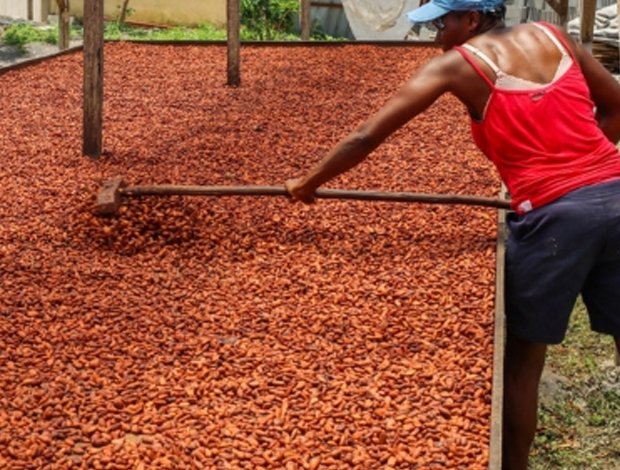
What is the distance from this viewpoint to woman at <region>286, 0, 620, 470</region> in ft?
10.00

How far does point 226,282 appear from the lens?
4.11 m

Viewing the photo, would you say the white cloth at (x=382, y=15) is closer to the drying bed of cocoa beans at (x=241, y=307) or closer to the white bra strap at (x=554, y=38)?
the drying bed of cocoa beans at (x=241, y=307)

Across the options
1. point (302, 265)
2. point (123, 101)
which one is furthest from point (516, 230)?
point (123, 101)

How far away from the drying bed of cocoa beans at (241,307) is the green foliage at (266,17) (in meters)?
8.24

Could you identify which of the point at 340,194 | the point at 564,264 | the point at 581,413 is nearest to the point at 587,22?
the point at 340,194

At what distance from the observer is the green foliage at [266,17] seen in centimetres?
1476

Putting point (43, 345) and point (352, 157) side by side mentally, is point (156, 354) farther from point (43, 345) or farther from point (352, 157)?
point (352, 157)

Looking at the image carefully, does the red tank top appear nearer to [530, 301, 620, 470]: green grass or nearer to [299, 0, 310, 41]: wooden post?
[530, 301, 620, 470]: green grass

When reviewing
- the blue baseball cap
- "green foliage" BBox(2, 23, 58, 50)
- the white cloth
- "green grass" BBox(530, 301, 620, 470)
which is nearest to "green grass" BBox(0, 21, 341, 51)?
"green foliage" BBox(2, 23, 58, 50)

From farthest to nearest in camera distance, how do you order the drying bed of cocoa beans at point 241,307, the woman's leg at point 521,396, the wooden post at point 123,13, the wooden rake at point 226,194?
1. the wooden post at point 123,13
2. the wooden rake at point 226,194
3. the woman's leg at point 521,396
4. the drying bed of cocoa beans at point 241,307

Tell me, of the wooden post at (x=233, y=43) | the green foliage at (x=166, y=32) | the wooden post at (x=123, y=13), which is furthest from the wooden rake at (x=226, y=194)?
the wooden post at (x=123, y=13)

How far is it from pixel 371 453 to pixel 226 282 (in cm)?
142

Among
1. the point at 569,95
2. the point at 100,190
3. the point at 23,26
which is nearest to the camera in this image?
the point at 569,95

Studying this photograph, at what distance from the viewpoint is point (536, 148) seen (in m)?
3.08
